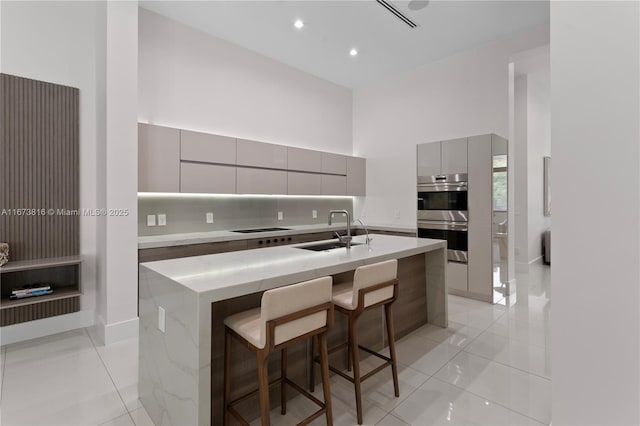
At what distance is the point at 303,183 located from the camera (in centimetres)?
488

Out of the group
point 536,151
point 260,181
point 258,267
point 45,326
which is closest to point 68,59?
point 260,181

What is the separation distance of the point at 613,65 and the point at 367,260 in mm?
1622

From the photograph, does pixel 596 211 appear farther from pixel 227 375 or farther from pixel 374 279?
pixel 227 375

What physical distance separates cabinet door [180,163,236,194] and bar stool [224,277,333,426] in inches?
90.2

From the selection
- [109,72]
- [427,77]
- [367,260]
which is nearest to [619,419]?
[367,260]

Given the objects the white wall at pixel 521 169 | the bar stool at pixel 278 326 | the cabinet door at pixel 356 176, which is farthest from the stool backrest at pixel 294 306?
the white wall at pixel 521 169

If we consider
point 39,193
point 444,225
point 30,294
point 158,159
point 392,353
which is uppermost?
point 158,159

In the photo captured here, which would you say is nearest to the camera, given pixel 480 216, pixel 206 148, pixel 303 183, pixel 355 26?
pixel 206 148

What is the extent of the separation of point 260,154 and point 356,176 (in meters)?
2.04

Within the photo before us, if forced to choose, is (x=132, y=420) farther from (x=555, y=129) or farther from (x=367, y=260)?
(x=555, y=129)

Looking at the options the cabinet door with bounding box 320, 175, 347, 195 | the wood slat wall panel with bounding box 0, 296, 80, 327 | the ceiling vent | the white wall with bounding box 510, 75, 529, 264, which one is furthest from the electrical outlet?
the white wall with bounding box 510, 75, 529, 264

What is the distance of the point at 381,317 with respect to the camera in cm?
280

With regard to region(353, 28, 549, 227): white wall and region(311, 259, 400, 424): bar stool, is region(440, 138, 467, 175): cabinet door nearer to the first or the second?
region(353, 28, 549, 227): white wall

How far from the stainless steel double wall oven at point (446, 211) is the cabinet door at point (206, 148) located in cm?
274
